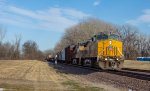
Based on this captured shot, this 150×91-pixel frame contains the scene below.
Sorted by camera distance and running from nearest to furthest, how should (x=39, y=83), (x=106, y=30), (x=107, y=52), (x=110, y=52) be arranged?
(x=39, y=83)
(x=107, y=52)
(x=110, y=52)
(x=106, y=30)

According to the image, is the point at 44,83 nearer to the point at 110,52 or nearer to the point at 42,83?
the point at 42,83

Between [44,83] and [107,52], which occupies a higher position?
[107,52]

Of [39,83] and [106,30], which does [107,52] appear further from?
[106,30]

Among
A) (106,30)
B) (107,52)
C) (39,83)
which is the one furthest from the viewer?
(106,30)

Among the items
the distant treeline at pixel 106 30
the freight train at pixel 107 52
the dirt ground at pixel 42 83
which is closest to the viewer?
the dirt ground at pixel 42 83

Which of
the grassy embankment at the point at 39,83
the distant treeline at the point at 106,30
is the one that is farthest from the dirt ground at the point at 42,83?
the distant treeline at the point at 106,30

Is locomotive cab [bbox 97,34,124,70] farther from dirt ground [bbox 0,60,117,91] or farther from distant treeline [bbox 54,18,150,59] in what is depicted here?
distant treeline [bbox 54,18,150,59]

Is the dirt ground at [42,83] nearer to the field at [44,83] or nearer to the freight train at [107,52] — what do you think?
the field at [44,83]

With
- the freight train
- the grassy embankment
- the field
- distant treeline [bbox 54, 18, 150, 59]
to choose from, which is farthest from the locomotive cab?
distant treeline [bbox 54, 18, 150, 59]

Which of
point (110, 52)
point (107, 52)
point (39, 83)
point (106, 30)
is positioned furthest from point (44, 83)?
point (106, 30)

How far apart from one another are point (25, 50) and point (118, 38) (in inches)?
6468

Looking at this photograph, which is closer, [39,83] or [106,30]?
[39,83]

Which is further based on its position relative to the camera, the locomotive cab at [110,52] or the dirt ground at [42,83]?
the locomotive cab at [110,52]

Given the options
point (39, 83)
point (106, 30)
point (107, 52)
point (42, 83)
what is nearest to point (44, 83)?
point (42, 83)
